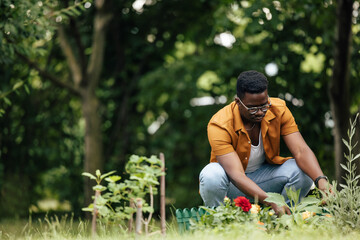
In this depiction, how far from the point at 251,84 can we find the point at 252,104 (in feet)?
0.47

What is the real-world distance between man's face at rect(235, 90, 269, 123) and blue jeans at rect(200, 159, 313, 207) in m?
0.46

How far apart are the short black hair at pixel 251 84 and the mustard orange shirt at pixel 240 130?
24 cm

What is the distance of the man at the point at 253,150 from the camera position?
3.66m

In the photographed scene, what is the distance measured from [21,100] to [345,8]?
5211mm

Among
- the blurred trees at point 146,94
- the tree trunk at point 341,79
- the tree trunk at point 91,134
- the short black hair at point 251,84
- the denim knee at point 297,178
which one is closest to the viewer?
Result: the short black hair at point 251,84

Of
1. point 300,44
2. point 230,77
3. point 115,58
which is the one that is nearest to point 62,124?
point 115,58

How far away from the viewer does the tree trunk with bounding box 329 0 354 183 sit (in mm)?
4797

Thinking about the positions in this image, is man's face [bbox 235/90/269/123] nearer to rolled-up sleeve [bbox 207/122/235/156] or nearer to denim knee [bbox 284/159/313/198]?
rolled-up sleeve [bbox 207/122/235/156]

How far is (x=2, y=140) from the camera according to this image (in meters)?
8.02

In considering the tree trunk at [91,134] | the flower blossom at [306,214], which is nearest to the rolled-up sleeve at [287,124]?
the flower blossom at [306,214]

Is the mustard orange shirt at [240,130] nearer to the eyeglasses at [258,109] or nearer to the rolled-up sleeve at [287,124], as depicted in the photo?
the rolled-up sleeve at [287,124]

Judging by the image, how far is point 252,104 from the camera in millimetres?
3674

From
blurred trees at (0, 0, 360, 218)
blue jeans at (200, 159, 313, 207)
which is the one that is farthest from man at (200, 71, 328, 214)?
blurred trees at (0, 0, 360, 218)

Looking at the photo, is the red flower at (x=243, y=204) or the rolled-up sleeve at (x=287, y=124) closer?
the red flower at (x=243, y=204)
